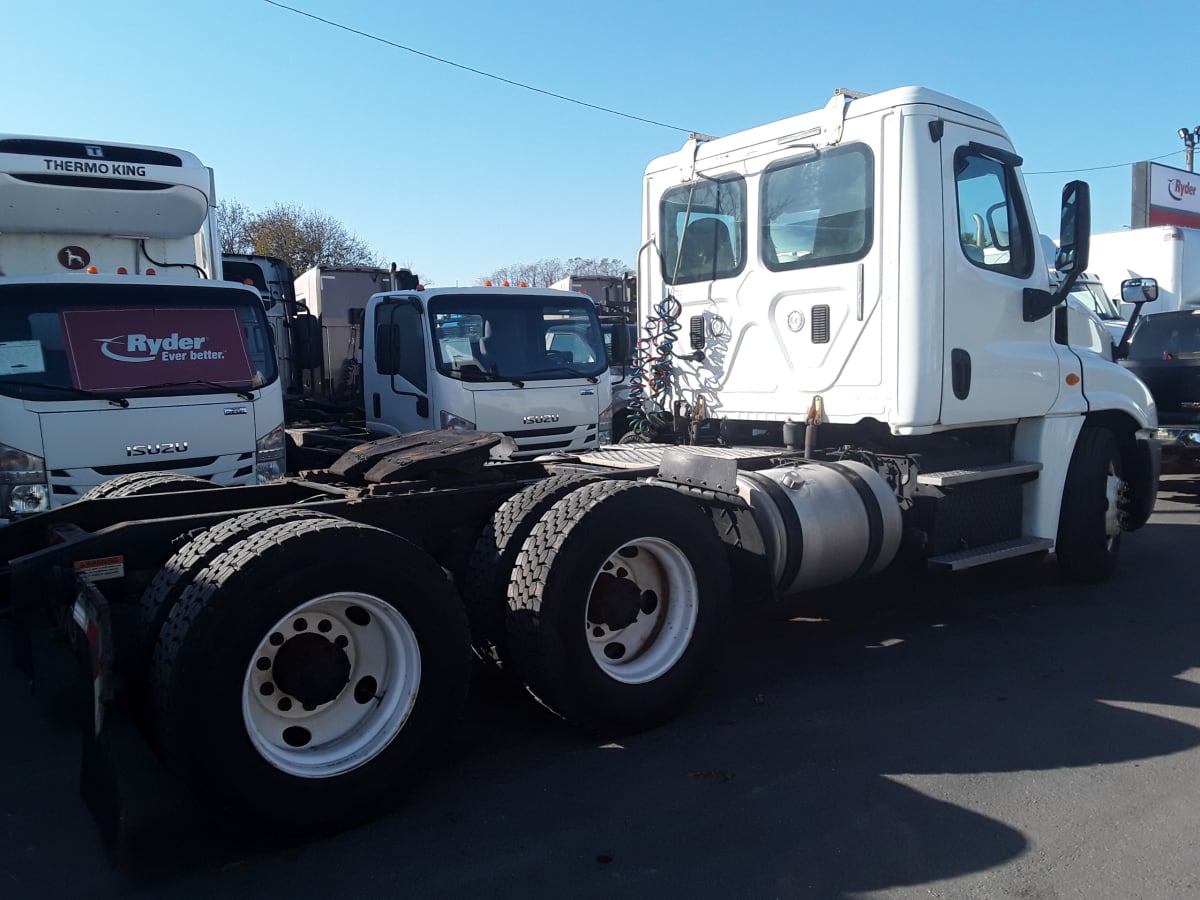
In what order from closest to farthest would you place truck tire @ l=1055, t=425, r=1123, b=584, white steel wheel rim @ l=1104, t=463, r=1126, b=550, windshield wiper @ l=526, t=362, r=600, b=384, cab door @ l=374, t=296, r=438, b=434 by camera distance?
truck tire @ l=1055, t=425, r=1123, b=584 → white steel wheel rim @ l=1104, t=463, r=1126, b=550 → cab door @ l=374, t=296, r=438, b=434 → windshield wiper @ l=526, t=362, r=600, b=384

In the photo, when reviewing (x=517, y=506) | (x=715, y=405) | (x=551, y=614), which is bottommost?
(x=551, y=614)

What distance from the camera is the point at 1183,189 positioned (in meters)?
27.5

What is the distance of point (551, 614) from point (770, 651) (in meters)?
2.10

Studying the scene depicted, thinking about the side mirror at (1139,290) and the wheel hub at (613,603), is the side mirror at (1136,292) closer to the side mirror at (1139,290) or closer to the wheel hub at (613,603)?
the side mirror at (1139,290)

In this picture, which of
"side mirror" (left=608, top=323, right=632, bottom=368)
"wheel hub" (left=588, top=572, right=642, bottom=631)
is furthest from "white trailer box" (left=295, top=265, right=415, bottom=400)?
"wheel hub" (left=588, top=572, right=642, bottom=631)

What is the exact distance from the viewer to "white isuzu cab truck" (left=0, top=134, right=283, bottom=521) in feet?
19.2

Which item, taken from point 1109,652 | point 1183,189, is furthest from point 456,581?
point 1183,189

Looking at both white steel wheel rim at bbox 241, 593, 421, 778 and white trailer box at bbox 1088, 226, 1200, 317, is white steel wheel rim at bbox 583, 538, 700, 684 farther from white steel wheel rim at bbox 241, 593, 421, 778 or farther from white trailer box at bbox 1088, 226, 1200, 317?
white trailer box at bbox 1088, 226, 1200, 317

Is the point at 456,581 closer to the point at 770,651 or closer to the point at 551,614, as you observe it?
the point at 551,614

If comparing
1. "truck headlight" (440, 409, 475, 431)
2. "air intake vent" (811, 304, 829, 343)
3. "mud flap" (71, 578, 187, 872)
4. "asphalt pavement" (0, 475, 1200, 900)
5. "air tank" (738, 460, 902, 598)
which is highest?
"air intake vent" (811, 304, 829, 343)

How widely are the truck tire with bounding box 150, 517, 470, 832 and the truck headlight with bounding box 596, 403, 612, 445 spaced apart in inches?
227

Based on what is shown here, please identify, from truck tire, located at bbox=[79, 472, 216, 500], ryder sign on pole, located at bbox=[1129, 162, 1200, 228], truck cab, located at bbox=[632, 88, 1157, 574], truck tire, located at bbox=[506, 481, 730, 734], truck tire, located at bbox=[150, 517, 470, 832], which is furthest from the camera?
ryder sign on pole, located at bbox=[1129, 162, 1200, 228]

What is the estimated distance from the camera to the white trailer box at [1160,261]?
53.6 feet

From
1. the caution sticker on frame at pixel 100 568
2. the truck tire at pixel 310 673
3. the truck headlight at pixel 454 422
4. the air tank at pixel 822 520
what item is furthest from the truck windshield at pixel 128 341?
the air tank at pixel 822 520
